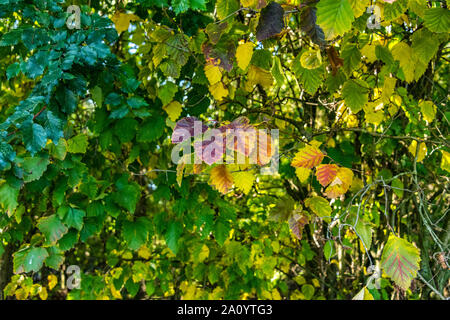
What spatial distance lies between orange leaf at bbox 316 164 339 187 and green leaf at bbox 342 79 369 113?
298 millimetres

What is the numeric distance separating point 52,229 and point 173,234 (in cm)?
61

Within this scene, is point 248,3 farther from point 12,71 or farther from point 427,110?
point 427,110

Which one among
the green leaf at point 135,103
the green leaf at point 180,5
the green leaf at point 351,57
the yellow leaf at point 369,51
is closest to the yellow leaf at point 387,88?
the yellow leaf at point 369,51

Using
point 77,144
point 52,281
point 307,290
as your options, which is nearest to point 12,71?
point 77,144

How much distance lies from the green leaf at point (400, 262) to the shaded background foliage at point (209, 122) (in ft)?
0.21

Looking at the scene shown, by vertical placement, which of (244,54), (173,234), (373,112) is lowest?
(173,234)

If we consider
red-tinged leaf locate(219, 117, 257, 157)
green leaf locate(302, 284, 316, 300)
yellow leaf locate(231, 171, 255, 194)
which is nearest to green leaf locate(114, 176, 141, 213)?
yellow leaf locate(231, 171, 255, 194)

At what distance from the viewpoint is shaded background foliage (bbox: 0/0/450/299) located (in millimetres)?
1300

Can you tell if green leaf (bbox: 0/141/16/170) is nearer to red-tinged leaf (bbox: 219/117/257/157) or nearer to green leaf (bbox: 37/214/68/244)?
green leaf (bbox: 37/214/68/244)

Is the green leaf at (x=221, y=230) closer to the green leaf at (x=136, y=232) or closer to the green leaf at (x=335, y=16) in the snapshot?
the green leaf at (x=136, y=232)

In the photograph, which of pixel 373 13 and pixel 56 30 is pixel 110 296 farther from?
pixel 373 13

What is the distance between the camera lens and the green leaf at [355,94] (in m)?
1.48

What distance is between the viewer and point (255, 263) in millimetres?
2449

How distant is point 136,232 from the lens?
1.87m
